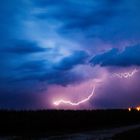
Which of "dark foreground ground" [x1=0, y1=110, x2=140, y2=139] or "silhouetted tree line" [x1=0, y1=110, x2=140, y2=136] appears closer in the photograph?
"dark foreground ground" [x1=0, y1=110, x2=140, y2=139]

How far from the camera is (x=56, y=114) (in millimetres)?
54062

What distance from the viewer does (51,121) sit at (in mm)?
51094

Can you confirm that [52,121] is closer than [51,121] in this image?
No

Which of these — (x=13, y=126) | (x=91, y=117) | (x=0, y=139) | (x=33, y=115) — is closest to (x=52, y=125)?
(x=33, y=115)

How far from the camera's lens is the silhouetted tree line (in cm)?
4481

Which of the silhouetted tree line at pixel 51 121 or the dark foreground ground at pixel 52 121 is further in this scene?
the silhouetted tree line at pixel 51 121

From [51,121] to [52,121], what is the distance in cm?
20

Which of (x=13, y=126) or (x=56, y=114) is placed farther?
(x=56, y=114)

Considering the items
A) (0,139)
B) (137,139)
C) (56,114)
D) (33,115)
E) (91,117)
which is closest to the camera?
(137,139)

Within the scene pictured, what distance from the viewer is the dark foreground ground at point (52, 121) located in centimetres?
4431

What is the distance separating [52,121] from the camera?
51219 mm

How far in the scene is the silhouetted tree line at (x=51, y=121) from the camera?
44.8 m

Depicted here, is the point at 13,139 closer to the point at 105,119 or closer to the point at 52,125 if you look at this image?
the point at 52,125

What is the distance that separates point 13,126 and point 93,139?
62.7ft
